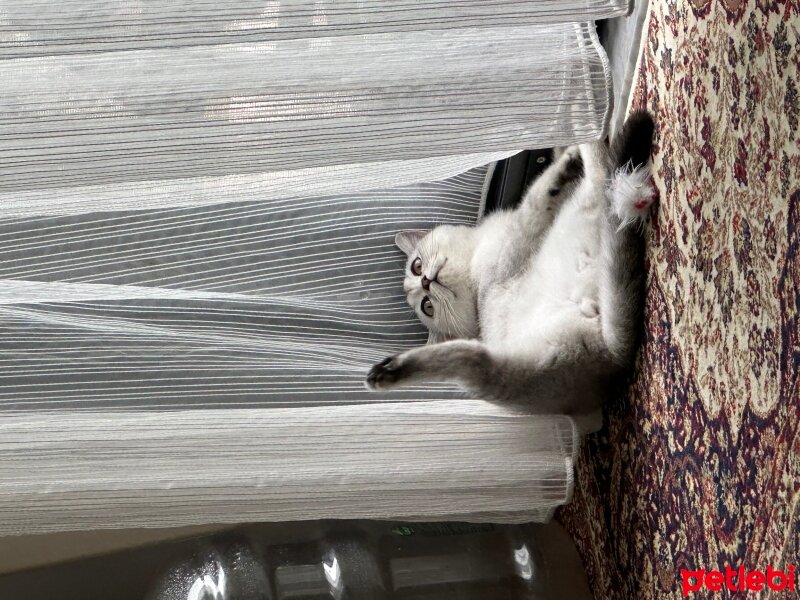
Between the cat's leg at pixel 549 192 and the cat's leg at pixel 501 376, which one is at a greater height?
the cat's leg at pixel 549 192

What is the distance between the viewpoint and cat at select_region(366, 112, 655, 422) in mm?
946

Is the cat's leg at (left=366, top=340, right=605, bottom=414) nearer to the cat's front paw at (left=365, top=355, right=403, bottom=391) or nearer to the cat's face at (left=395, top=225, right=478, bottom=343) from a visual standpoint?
the cat's front paw at (left=365, top=355, right=403, bottom=391)

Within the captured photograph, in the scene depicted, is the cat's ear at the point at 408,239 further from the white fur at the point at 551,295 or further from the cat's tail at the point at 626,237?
the cat's tail at the point at 626,237

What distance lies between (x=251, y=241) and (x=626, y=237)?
1.77 feet

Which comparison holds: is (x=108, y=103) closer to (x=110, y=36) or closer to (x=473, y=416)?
(x=110, y=36)

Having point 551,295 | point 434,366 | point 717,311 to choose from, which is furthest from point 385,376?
point 717,311

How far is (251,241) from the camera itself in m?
1.14

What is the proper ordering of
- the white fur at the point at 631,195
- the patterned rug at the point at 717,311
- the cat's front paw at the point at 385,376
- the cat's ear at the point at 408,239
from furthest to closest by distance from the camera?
1. the cat's ear at the point at 408,239
2. the cat's front paw at the point at 385,376
3. the white fur at the point at 631,195
4. the patterned rug at the point at 717,311

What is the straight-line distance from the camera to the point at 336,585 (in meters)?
1.21

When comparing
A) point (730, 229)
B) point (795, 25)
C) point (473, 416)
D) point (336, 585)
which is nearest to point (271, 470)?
point (473, 416)

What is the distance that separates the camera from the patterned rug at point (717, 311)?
2.00 ft

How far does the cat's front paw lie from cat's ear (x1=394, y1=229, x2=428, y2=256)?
309mm

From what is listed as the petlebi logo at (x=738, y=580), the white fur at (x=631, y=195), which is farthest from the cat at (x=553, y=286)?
the petlebi logo at (x=738, y=580)

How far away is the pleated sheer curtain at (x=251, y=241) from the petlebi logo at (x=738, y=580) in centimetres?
22
